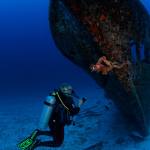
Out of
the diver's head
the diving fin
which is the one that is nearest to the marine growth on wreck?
the diver's head

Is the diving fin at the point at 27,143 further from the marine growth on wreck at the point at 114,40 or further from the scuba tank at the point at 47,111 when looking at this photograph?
the marine growth on wreck at the point at 114,40

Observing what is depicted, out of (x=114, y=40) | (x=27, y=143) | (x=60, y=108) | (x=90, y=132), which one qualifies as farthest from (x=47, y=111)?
(x=90, y=132)

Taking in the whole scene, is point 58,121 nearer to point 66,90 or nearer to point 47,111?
point 47,111

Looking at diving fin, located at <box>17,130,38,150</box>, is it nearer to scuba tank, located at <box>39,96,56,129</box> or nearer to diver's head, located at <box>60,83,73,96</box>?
scuba tank, located at <box>39,96,56,129</box>

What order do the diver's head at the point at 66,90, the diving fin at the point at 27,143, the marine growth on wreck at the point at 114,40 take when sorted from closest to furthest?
the marine growth on wreck at the point at 114,40
the diver's head at the point at 66,90
the diving fin at the point at 27,143

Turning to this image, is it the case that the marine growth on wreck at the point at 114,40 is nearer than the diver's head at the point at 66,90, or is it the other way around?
the marine growth on wreck at the point at 114,40

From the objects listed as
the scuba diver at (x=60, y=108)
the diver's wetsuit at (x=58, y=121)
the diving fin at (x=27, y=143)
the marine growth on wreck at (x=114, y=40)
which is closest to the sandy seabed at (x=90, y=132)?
the marine growth on wreck at (x=114, y=40)

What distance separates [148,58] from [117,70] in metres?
1.78

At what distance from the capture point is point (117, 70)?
6496 millimetres

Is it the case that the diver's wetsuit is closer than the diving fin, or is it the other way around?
the diver's wetsuit

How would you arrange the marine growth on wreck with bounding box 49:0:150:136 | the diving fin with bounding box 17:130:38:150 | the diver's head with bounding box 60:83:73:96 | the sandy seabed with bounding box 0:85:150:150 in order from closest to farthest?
the marine growth on wreck with bounding box 49:0:150:136 → the diver's head with bounding box 60:83:73:96 → the diving fin with bounding box 17:130:38:150 → the sandy seabed with bounding box 0:85:150:150

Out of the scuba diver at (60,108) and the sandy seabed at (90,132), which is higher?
the scuba diver at (60,108)

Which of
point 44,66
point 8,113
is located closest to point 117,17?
point 8,113

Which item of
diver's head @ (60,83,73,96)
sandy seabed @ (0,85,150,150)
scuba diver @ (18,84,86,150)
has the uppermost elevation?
diver's head @ (60,83,73,96)
